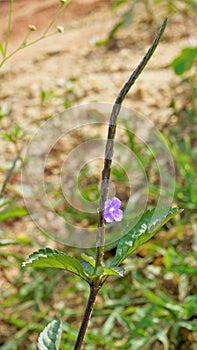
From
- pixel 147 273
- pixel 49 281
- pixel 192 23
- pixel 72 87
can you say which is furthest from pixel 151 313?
pixel 192 23

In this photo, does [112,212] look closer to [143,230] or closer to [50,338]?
[143,230]

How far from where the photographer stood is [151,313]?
191 cm

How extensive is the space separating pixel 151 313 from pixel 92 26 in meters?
1.91

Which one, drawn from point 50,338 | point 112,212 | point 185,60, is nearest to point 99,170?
point 185,60

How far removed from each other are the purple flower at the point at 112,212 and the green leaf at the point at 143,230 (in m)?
0.04

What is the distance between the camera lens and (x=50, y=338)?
3.59ft

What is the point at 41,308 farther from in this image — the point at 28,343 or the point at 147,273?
the point at 147,273

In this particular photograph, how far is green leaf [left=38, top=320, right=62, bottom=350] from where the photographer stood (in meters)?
1.08

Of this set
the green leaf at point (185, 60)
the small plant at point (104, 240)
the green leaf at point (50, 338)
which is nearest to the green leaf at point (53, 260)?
the small plant at point (104, 240)

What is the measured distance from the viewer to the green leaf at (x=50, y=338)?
1.08 metres

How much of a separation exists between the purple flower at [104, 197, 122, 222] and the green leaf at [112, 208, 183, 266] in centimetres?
4

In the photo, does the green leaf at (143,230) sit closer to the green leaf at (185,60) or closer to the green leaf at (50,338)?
the green leaf at (50,338)

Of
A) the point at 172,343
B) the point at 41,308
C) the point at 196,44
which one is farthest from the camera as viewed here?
the point at 196,44

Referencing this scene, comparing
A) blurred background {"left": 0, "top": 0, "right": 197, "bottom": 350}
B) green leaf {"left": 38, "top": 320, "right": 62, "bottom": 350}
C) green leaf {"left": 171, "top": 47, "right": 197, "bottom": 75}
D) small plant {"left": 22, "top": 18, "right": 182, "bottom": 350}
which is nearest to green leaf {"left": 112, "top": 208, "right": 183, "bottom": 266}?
small plant {"left": 22, "top": 18, "right": 182, "bottom": 350}
